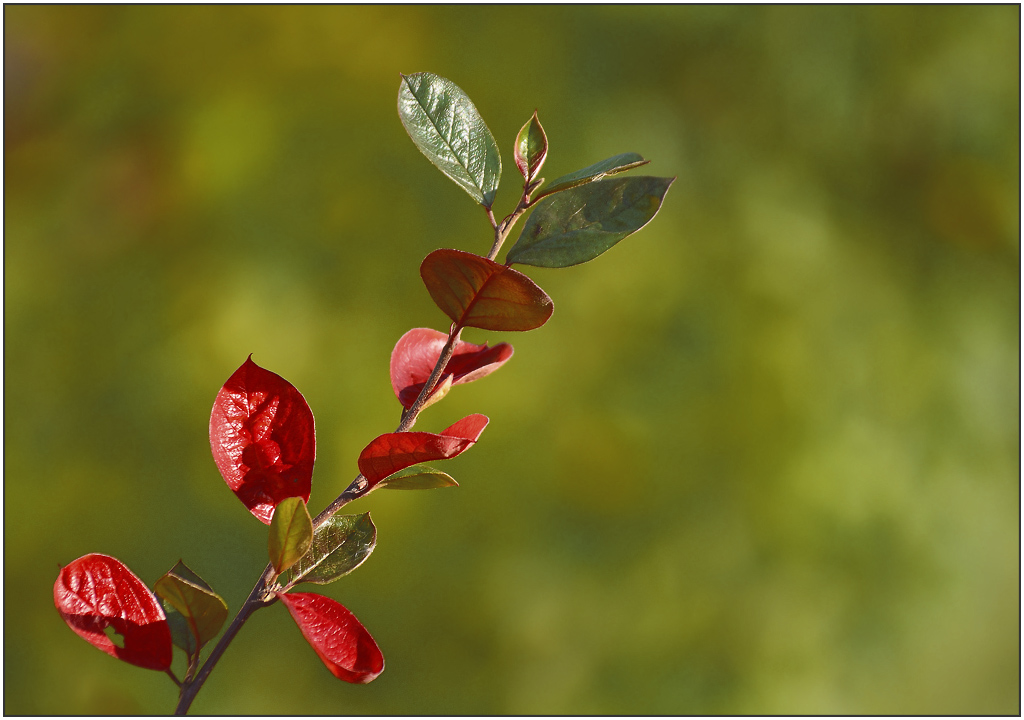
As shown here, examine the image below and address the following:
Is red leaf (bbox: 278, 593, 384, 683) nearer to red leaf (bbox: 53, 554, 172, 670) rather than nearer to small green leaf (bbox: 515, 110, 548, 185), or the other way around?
red leaf (bbox: 53, 554, 172, 670)

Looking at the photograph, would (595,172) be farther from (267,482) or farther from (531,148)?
(267,482)

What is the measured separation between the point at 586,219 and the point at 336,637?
0.17 metres

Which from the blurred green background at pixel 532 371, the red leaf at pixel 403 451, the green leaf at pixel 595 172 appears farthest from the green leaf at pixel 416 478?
the blurred green background at pixel 532 371

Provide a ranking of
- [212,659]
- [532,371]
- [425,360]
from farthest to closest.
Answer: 1. [532,371]
2. [425,360]
3. [212,659]

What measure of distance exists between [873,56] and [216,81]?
4.83 ft

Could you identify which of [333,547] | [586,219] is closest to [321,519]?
[333,547]

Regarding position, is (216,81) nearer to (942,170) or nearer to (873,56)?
(873,56)

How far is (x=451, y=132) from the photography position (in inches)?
11.9

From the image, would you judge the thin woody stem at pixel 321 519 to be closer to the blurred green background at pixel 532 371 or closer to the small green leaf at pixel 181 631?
the small green leaf at pixel 181 631

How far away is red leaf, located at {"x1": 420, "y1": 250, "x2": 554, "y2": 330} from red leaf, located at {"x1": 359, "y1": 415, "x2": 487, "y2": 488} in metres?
0.04

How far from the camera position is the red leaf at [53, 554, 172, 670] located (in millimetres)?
274

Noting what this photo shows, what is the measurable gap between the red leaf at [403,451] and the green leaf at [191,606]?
0.07 meters

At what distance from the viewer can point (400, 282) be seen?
1602 millimetres

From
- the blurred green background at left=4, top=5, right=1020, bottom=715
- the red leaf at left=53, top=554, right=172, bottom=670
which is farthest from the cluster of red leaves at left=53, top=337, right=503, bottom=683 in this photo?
the blurred green background at left=4, top=5, right=1020, bottom=715
